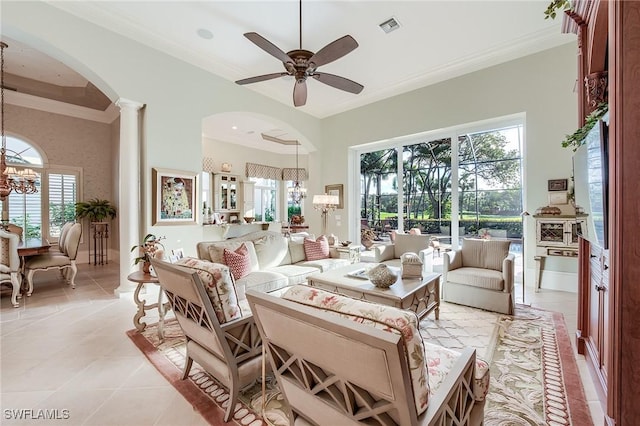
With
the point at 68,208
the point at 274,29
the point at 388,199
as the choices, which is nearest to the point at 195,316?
the point at 274,29

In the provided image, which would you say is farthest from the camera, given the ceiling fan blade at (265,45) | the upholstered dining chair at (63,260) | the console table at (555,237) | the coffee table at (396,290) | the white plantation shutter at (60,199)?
the white plantation shutter at (60,199)

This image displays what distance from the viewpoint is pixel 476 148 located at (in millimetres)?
5051

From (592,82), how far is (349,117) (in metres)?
5.11

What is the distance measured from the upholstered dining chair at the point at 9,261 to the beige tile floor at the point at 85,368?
0.30m

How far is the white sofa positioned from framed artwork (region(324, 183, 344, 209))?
7.38ft

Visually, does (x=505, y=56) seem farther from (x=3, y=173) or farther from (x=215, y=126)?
(x=3, y=173)

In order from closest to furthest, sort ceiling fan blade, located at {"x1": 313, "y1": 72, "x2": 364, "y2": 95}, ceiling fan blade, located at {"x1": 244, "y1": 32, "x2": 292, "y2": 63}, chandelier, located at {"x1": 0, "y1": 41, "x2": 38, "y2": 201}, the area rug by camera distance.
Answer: the area rug
ceiling fan blade, located at {"x1": 244, "y1": 32, "x2": 292, "y2": 63}
ceiling fan blade, located at {"x1": 313, "y1": 72, "x2": 364, "y2": 95}
chandelier, located at {"x1": 0, "y1": 41, "x2": 38, "y2": 201}

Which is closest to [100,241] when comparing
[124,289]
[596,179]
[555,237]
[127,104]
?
[124,289]

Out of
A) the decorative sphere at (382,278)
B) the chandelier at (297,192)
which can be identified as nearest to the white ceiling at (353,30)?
the decorative sphere at (382,278)

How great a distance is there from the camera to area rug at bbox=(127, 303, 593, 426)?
1671mm

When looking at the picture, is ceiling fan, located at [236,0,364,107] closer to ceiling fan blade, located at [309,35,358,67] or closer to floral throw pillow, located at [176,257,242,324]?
ceiling fan blade, located at [309,35,358,67]

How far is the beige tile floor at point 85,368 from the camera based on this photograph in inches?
67.3

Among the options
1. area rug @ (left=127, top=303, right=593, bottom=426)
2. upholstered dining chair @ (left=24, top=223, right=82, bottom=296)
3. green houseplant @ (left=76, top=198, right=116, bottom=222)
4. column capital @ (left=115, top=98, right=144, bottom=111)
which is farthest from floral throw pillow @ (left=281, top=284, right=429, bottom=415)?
green houseplant @ (left=76, top=198, right=116, bottom=222)

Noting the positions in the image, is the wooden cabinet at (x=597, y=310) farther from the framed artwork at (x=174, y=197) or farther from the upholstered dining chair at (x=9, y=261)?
the upholstered dining chair at (x=9, y=261)
